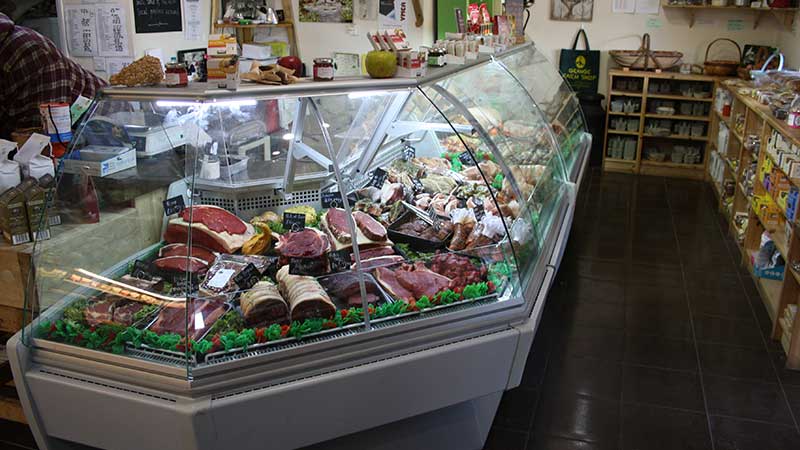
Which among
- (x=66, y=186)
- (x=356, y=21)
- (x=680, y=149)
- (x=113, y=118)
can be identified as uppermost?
(x=356, y=21)

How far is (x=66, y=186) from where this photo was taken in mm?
2932

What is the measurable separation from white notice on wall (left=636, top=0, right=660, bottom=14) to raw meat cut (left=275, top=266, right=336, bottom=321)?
7587 millimetres

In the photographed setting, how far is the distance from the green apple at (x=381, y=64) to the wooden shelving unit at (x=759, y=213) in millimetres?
2802

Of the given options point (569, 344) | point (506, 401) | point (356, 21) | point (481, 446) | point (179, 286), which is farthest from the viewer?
point (356, 21)

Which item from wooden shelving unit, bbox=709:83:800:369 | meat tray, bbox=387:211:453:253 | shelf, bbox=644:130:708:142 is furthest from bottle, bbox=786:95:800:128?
shelf, bbox=644:130:708:142

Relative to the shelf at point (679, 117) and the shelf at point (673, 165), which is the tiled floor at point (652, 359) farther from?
the shelf at point (679, 117)

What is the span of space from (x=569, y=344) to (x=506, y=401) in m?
0.84

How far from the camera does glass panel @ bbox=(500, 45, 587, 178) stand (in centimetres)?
520

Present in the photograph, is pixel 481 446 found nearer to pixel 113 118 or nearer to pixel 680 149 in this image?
pixel 113 118

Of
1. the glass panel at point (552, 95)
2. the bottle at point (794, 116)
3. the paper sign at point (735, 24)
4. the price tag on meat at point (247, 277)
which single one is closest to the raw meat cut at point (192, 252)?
the price tag on meat at point (247, 277)

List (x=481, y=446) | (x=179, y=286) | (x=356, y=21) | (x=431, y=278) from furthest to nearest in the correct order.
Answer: (x=356, y=21) < (x=481, y=446) < (x=431, y=278) < (x=179, y=286)

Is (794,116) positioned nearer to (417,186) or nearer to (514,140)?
(514,140)

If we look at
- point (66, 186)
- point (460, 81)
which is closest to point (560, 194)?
point (460, 81)

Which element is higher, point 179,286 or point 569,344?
point 179,286
